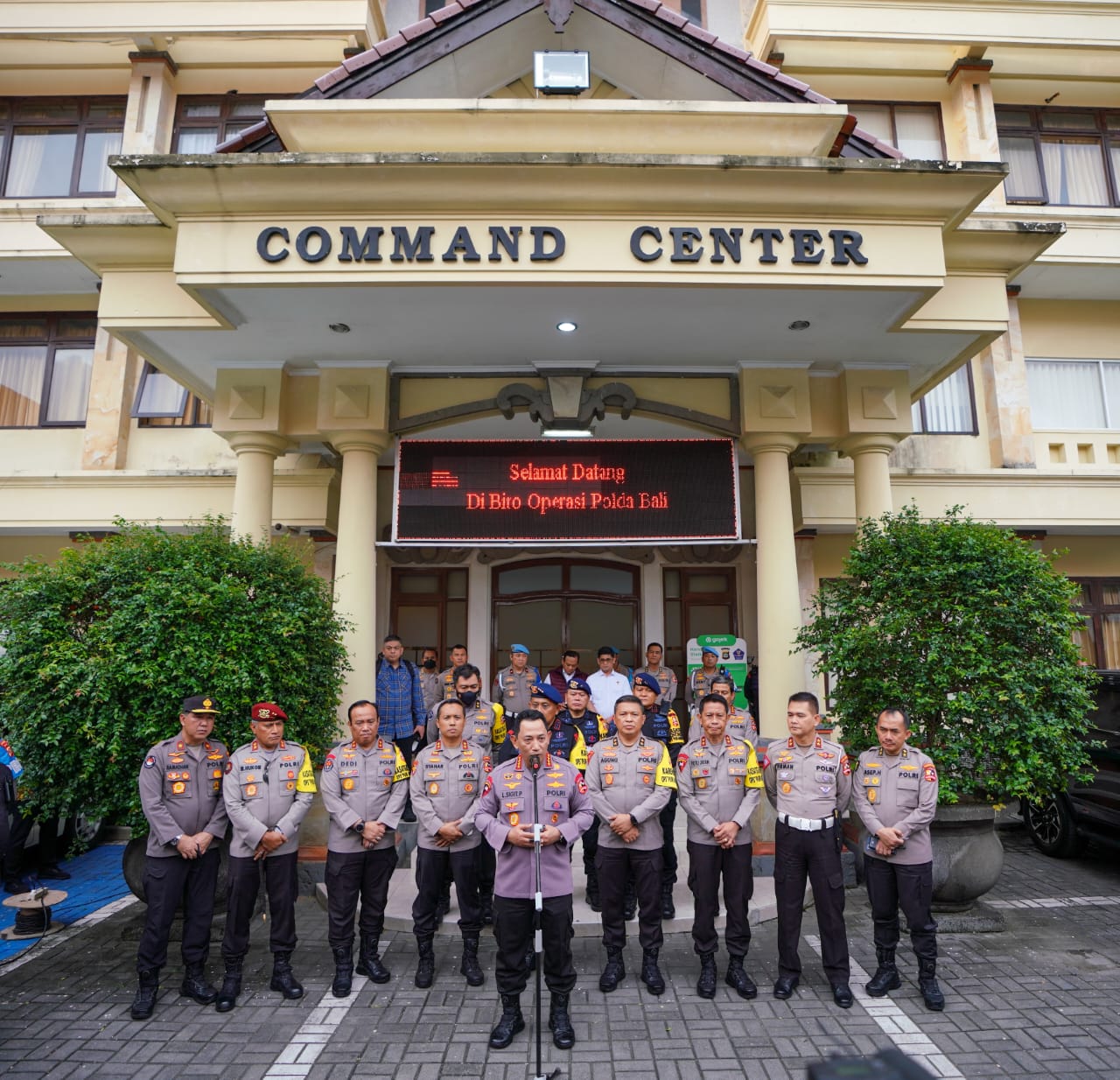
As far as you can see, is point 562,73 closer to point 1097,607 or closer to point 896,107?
point 896,107

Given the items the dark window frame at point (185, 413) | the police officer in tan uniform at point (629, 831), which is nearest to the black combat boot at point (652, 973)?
the police officer in tan uniform at point (629, 831)

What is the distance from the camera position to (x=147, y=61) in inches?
445

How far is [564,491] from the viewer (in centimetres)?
727

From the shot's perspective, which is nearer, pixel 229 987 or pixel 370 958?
pixel 229 987

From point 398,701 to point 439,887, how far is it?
2.75 metres

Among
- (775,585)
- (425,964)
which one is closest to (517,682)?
(775,585)

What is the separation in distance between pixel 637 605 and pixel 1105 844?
6.07 m

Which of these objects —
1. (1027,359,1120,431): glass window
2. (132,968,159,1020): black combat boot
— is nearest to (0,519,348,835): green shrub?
(132,968,159,1020): black combat boot

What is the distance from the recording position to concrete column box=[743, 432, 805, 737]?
7.26 meters

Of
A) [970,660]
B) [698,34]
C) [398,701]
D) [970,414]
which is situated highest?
[698,34]

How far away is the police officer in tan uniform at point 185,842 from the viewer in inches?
180

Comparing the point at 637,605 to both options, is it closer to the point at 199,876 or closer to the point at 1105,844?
the point at 1105,844

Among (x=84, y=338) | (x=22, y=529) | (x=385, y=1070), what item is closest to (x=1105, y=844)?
(x=385, y=1070)

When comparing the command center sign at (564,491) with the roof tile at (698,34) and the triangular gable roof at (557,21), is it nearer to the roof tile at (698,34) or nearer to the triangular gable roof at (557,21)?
the triangular gable roof at (557,21)
